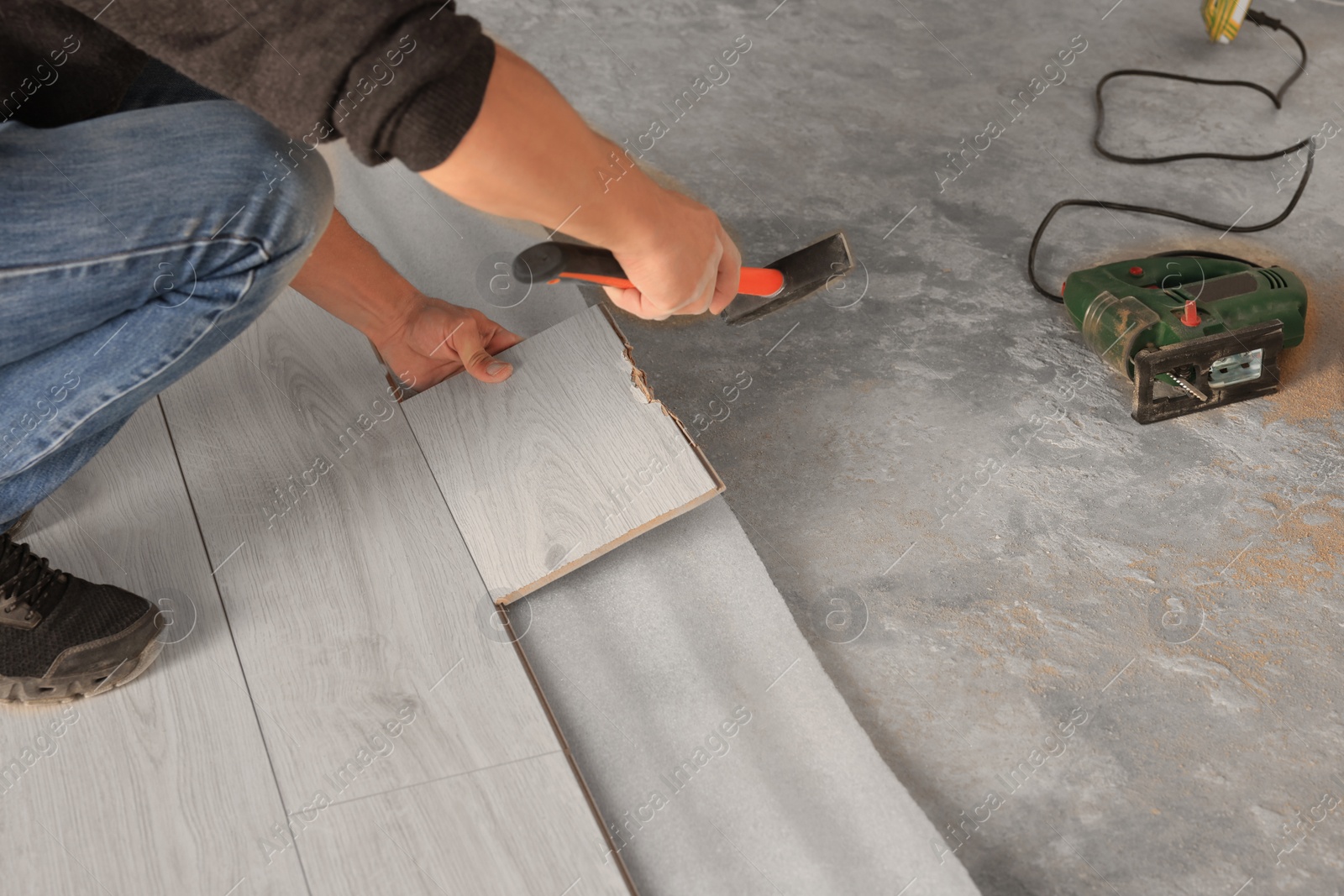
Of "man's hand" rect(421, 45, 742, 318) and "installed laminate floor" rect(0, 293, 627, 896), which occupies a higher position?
"man's hand" rect(421, 45, 742, 318)

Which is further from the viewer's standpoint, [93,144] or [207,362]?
[207,362]

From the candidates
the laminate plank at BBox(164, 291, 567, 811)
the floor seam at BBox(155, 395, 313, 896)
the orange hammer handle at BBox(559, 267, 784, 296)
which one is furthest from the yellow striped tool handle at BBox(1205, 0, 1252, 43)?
the floor seam at BBox(155, 395, 313, 896)

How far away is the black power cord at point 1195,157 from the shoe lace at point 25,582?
6.07ft

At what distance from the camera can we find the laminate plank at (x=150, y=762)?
4.32ft

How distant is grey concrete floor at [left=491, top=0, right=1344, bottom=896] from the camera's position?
4.57ft

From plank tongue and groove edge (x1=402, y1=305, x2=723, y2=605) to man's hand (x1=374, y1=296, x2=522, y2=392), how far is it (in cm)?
3

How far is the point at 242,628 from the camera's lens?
1.55 meters

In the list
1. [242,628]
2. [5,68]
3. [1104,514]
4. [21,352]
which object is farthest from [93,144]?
[1104,514]

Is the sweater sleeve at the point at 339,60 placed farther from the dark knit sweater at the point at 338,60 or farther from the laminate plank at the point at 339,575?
the laminate plank at the point at 339,575

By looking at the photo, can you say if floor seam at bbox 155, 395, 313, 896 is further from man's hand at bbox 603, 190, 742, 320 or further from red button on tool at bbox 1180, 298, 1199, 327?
red button on tool at bbox 1180, 298, 1199, 327

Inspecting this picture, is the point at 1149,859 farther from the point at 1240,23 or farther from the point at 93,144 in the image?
the point at 1240,23

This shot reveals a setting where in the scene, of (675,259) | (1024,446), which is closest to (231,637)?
(675,259)

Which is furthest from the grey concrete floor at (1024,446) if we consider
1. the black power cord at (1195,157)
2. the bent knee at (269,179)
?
the bent knee at (269,179)

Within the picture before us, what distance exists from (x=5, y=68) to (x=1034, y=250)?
1.80m
